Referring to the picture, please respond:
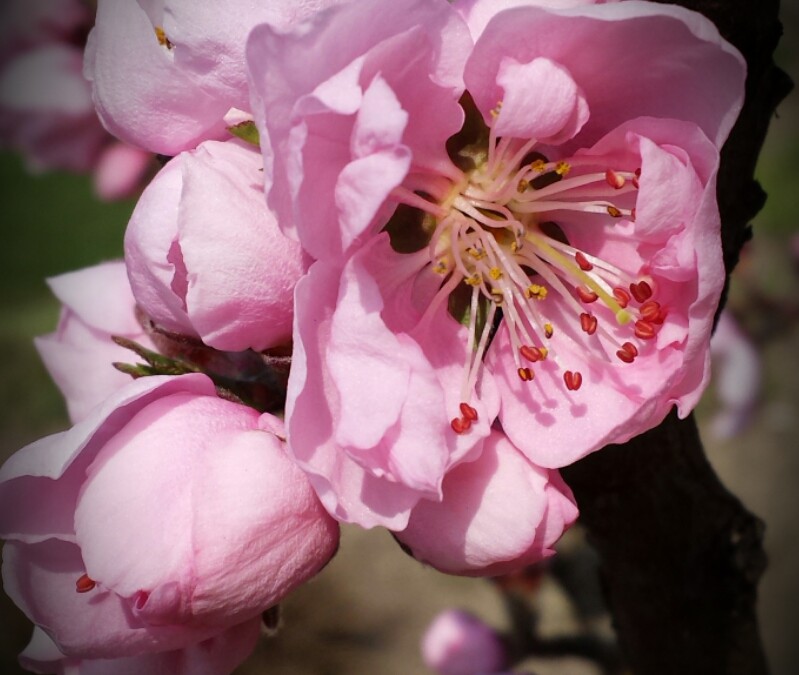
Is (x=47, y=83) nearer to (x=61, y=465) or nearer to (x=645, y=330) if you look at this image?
(x=61, y=465)

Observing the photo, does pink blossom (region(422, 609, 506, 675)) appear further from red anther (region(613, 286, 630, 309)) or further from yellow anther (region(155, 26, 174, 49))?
yellow anther (region(155, 26, 174, 49))

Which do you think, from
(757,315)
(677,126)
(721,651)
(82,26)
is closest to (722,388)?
(757,315)

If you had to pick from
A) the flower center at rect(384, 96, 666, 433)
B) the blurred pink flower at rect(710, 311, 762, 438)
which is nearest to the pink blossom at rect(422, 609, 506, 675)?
the blurred pink flower at rect(710, 311, 762, 438)

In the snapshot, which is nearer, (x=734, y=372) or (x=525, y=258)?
(x=525, y=258)

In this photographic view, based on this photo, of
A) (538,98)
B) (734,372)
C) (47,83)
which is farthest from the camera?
(734,372)

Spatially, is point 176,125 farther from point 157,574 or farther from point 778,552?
point 778,552

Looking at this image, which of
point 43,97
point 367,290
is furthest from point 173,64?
point 43,97
